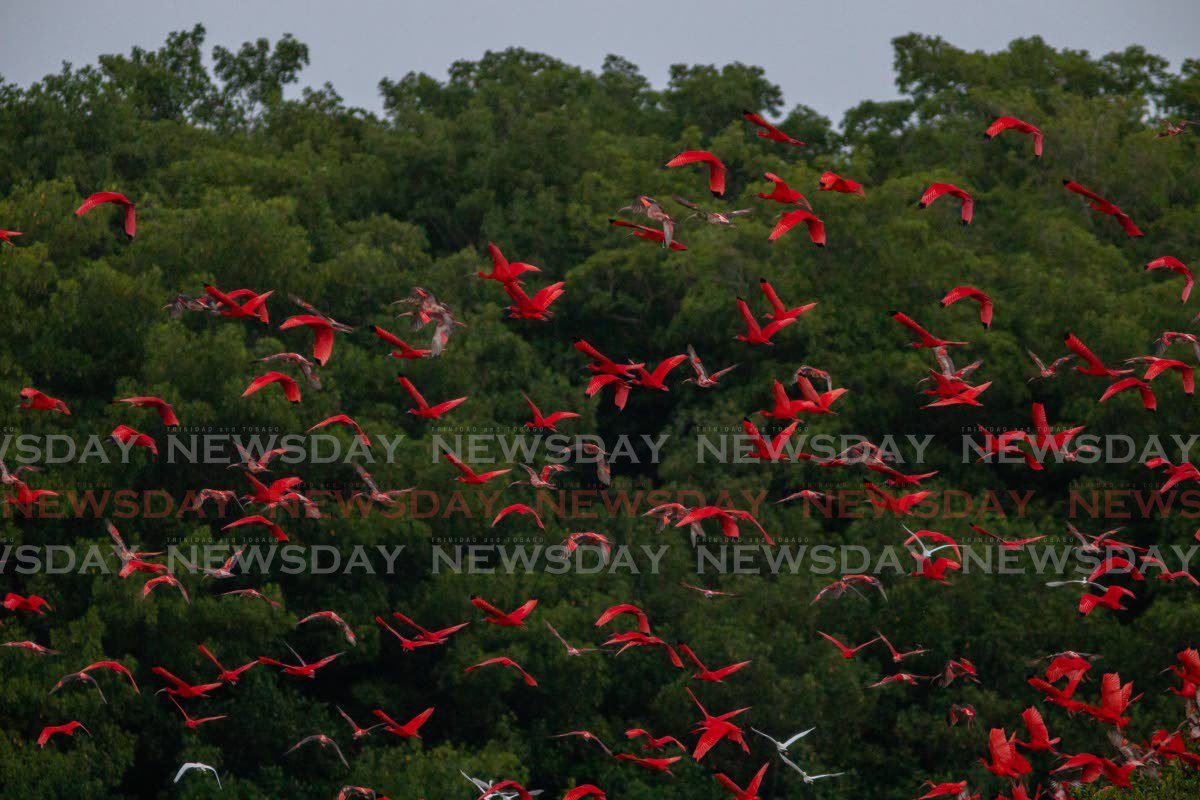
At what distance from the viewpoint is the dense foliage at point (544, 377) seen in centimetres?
2634

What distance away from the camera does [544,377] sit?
34094 mm

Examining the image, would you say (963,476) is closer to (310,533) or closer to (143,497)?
(310,533)

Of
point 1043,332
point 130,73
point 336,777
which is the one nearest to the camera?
point 336,777

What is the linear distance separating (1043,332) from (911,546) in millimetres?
6717

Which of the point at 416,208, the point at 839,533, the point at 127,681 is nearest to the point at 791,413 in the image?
the point at 127,681

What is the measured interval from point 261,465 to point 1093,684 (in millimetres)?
15337

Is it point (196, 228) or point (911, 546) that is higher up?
point (196, 228)

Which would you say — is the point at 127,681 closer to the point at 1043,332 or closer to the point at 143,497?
the point at 143,497

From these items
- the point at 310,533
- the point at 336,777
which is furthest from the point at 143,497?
the point at 336,777

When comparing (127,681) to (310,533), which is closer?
(127,681)

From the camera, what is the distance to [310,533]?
28.2 metres

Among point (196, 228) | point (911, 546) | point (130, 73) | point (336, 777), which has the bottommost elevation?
point (336, 777)

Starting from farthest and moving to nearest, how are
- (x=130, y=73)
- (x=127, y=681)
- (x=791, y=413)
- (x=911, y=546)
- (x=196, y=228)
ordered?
(x=130, y=73) < (x=196, y=228) < (x=911, y=546) < (x=127, y=681) < (x=791, y=413)

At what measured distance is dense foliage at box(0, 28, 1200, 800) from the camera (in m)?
26.3
